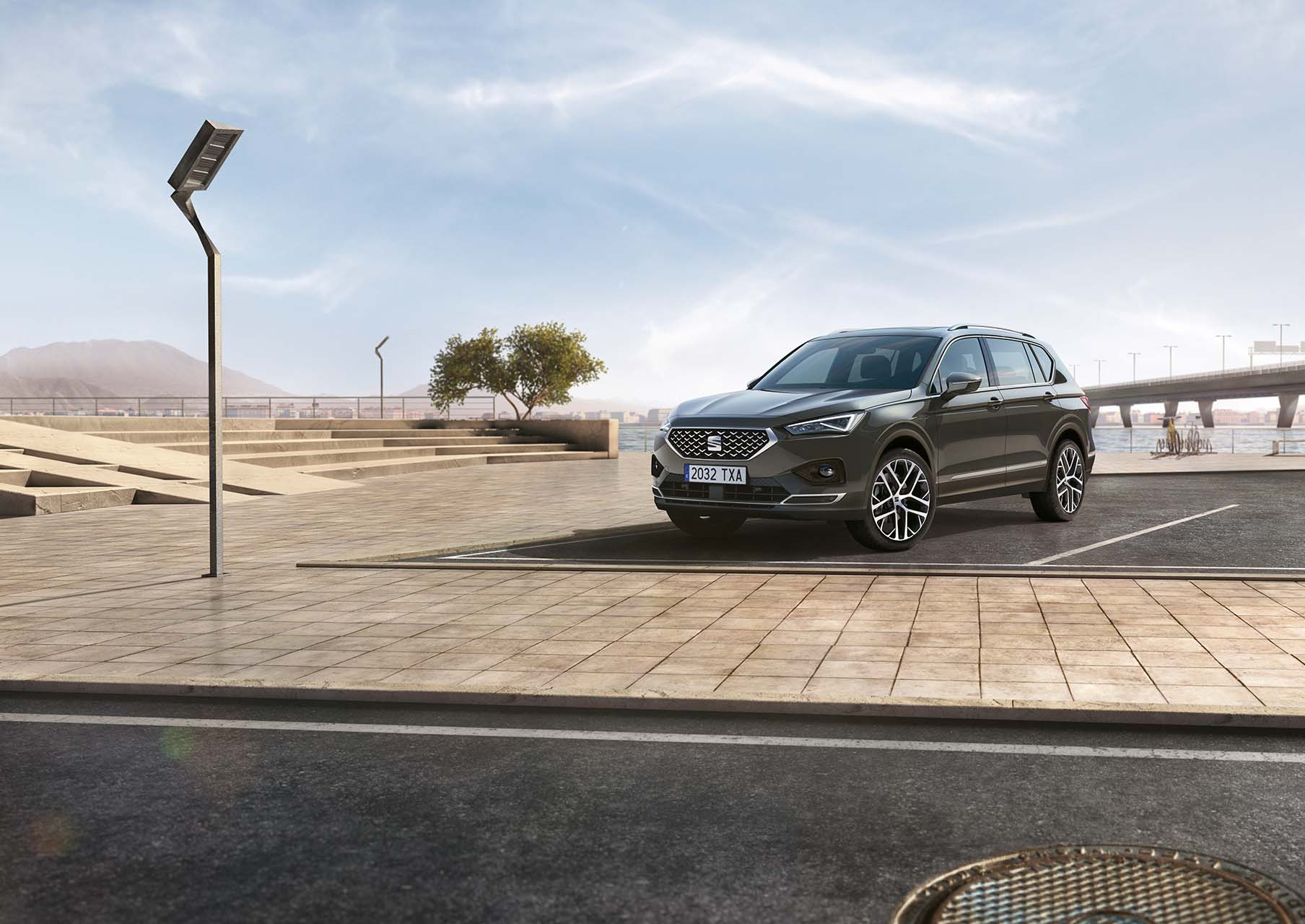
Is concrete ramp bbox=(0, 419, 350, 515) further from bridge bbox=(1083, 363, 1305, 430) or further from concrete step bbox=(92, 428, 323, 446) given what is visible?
bridge bbox=(1083, 363, 1305, 430)

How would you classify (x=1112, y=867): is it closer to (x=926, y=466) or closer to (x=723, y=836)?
(x=723, y=836)

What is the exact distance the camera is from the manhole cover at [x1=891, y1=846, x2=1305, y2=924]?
2900 millimetres

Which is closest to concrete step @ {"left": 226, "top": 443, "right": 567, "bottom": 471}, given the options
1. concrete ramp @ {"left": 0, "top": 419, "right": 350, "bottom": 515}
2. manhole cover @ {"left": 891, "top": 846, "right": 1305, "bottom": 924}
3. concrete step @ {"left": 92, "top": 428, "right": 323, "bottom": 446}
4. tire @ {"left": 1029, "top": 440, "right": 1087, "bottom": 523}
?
concrete step @ {"left": 92, "top": 428, "right": 323, "bottom": 446}

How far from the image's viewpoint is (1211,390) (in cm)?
9412

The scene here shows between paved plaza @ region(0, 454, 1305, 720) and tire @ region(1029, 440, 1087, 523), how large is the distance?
409 cm

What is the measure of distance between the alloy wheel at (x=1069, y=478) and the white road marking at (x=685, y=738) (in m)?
8.12

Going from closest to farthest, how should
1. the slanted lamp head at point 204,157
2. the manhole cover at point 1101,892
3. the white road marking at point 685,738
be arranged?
the manhole cover at point 1101,892 → the white road marking at point 685,738 → the slanted lamp head at point 204,157

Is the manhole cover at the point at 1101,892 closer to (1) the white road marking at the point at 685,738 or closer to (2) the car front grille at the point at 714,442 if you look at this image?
(1) the white road marking at the point at 685,738

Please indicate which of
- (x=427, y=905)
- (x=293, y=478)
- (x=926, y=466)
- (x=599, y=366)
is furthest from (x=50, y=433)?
(x=599, y=366)

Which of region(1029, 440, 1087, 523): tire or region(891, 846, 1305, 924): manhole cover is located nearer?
region(891, 846, 1305, 924): manhole cover

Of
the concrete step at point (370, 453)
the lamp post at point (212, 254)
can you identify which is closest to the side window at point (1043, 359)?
the lamp post at point (212, 254)

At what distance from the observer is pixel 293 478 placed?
2011cm

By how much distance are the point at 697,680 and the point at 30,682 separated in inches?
126

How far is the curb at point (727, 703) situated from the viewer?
465cm
